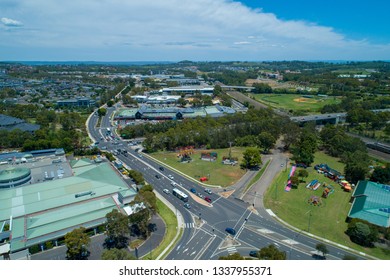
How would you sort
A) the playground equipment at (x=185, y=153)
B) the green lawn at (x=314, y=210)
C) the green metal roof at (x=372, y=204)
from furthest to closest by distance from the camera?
the playground equipment at (x=185, y=153) → the green metal roof at (x=372, y=204) → the green lawn at (x=314, y=210)

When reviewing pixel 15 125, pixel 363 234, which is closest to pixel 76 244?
pixel 363 234

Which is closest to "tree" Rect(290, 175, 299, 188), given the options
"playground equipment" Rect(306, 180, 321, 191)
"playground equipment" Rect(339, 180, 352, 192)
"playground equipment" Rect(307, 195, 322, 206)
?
"playground equipment" Rect(306, 180, 321, 191)

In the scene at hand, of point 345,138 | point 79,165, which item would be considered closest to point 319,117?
point 345,138

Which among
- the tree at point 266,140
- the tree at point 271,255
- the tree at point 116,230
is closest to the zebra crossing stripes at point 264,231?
the tree at point 271,255

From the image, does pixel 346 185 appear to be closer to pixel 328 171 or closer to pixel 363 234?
pixel 328 171

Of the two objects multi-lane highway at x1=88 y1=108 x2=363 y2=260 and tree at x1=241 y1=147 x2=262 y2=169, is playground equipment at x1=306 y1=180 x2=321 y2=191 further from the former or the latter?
tree at x1=241 y1=147 x2=262 y2=169

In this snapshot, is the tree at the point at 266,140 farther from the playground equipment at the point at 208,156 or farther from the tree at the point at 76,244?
the tree at the point at 76,244
